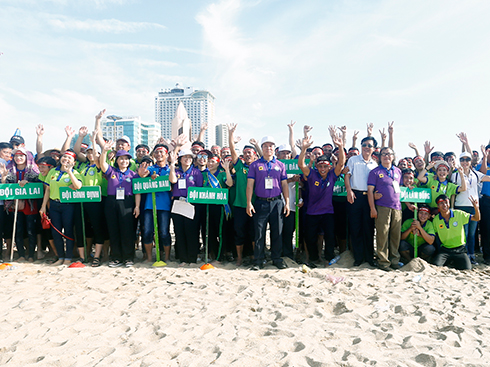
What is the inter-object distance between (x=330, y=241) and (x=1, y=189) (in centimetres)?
623

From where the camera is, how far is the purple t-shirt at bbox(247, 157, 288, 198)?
19.4ft

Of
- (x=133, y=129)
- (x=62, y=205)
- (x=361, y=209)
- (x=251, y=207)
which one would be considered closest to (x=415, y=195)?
(x=361, y=209)

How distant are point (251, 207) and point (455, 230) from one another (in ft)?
11.9

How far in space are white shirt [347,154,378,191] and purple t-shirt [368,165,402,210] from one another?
200mm

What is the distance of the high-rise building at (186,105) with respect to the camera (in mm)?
118812

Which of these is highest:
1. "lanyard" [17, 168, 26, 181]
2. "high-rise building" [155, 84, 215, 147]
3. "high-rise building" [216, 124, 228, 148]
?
"high-rise building" [155, 84, 215, 147]

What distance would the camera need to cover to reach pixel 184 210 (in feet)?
20.0

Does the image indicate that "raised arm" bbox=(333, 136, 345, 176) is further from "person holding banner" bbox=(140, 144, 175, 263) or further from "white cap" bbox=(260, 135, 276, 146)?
"person holding banner" bbox=(140, 144, 175, 263)

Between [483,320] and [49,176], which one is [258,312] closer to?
[483,320]

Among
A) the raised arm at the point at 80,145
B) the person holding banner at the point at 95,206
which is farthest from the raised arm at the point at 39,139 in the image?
the person holding banner at the point at 95,206

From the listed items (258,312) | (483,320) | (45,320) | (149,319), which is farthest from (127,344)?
(483,320)

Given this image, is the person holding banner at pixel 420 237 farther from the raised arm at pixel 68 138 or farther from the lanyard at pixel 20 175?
the lanyard at pixel 20 175

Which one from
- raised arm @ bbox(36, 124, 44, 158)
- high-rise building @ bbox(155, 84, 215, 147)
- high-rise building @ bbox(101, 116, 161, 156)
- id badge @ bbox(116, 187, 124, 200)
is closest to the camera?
id badge @ bbox(116, 187, 124, 200)

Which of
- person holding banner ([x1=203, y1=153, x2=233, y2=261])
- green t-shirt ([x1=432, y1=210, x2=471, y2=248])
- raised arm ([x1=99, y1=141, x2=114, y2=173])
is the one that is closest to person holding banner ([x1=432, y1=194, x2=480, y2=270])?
green t-shirt ([x1=432, y1=210, x2=471, y2=248])
